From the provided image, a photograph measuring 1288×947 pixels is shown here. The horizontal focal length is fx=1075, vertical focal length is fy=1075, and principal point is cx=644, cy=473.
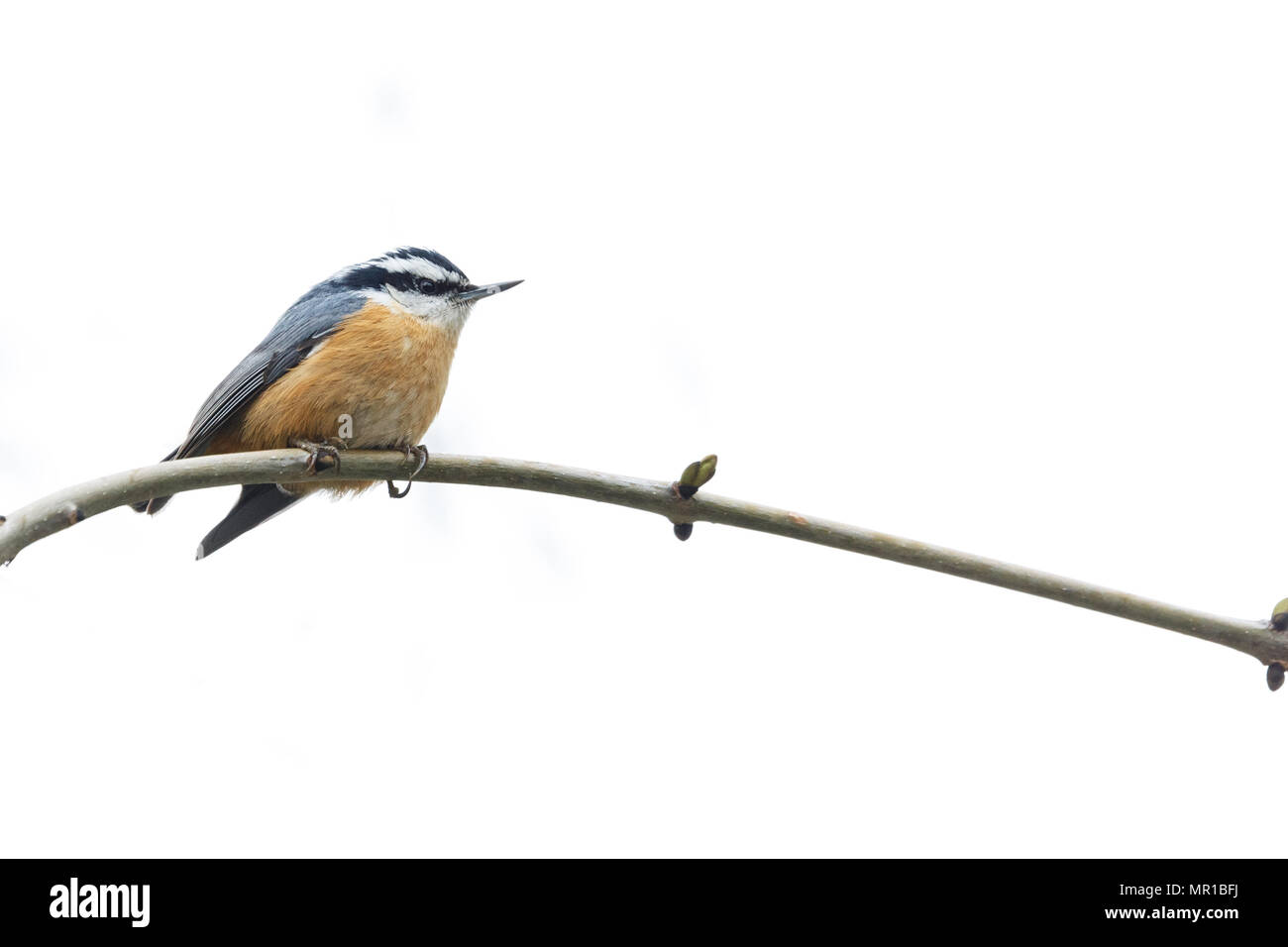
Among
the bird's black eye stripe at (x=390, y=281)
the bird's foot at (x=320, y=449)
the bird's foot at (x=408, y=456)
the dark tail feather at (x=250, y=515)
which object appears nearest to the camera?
the bird's foot at (x=320, y=449)

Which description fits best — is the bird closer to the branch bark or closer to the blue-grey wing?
the blue-grey wing

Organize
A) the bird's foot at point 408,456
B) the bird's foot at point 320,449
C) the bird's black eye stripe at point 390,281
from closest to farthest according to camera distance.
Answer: the bird's foot at point 320,449, the bird's foot at point 408,456, the bird's black eye stripe at point 390,281

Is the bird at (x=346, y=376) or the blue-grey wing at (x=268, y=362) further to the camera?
the blue-grey wing at (x=268, y=362)

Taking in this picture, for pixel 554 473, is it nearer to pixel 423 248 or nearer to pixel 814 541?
pixel 814 541

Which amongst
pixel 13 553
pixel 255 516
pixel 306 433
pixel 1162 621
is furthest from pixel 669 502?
pixel 255 516

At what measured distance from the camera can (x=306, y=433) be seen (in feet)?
14.3

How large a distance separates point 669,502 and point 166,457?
292cm

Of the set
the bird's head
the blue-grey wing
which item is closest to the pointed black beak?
the bird's head

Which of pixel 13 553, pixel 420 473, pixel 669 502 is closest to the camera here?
pixel 13 553

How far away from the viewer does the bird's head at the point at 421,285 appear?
4828 millimetres

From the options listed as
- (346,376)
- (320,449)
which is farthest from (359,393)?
(320,449)

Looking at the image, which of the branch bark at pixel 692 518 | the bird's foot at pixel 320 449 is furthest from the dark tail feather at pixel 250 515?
the branch bark at pixel 692 518

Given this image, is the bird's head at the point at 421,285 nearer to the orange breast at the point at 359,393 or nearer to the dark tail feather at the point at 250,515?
the orange breast at the point at 359,393

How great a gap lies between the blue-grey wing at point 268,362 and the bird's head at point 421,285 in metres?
0.14
